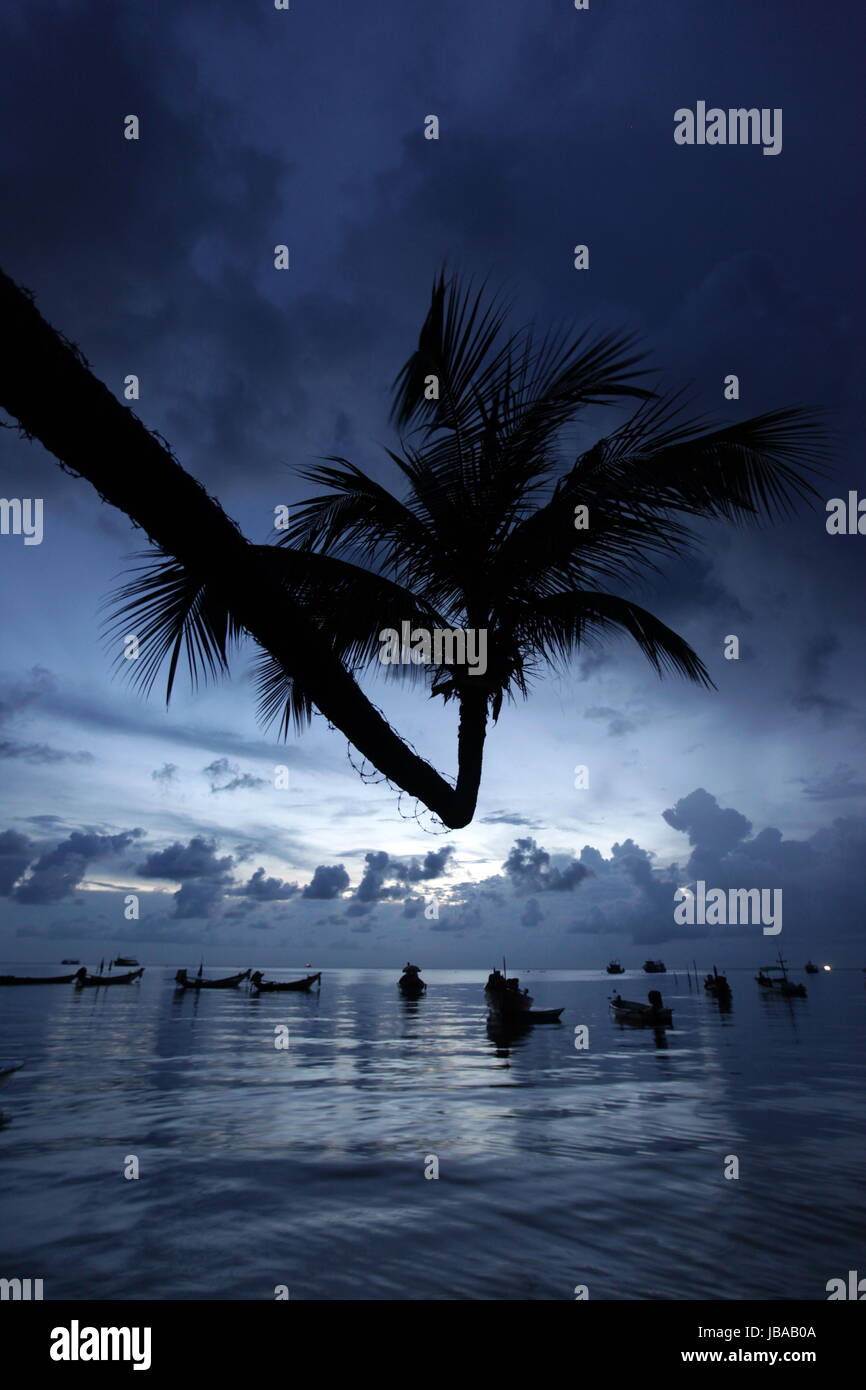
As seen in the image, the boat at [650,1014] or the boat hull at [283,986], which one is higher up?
the boat at [650,1014]

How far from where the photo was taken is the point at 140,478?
1494mm

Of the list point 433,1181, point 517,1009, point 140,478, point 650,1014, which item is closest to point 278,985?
point 517,1009

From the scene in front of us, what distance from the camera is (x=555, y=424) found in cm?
335

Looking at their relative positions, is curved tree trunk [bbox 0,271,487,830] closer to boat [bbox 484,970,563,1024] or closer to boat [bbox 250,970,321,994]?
boat [bbox 484,970,563,1024]

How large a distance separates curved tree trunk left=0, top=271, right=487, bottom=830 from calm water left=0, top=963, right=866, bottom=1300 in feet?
22.2

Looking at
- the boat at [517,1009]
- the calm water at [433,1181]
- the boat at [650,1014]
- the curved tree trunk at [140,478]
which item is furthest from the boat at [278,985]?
the curved tree trunk at [140,478]

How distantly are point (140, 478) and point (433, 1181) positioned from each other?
11.2 metres

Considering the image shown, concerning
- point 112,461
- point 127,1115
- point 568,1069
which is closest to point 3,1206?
point 127,1115

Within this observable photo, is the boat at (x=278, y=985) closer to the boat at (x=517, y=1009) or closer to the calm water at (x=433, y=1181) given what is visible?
the boat at (x=517, y=1009)

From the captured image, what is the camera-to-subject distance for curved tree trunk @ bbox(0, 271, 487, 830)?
133 centimetres

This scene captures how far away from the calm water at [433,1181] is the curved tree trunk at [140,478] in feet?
22.2

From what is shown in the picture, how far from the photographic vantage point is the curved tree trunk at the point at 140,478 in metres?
1.33

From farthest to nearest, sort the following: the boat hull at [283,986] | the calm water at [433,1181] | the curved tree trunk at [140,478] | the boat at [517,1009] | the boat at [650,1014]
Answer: the boat hull at [283,986]
the boat at [517,1009]
the boat at [650,1014]
the calm water at [433,1181]
the curved tree trunk at [140,478]
